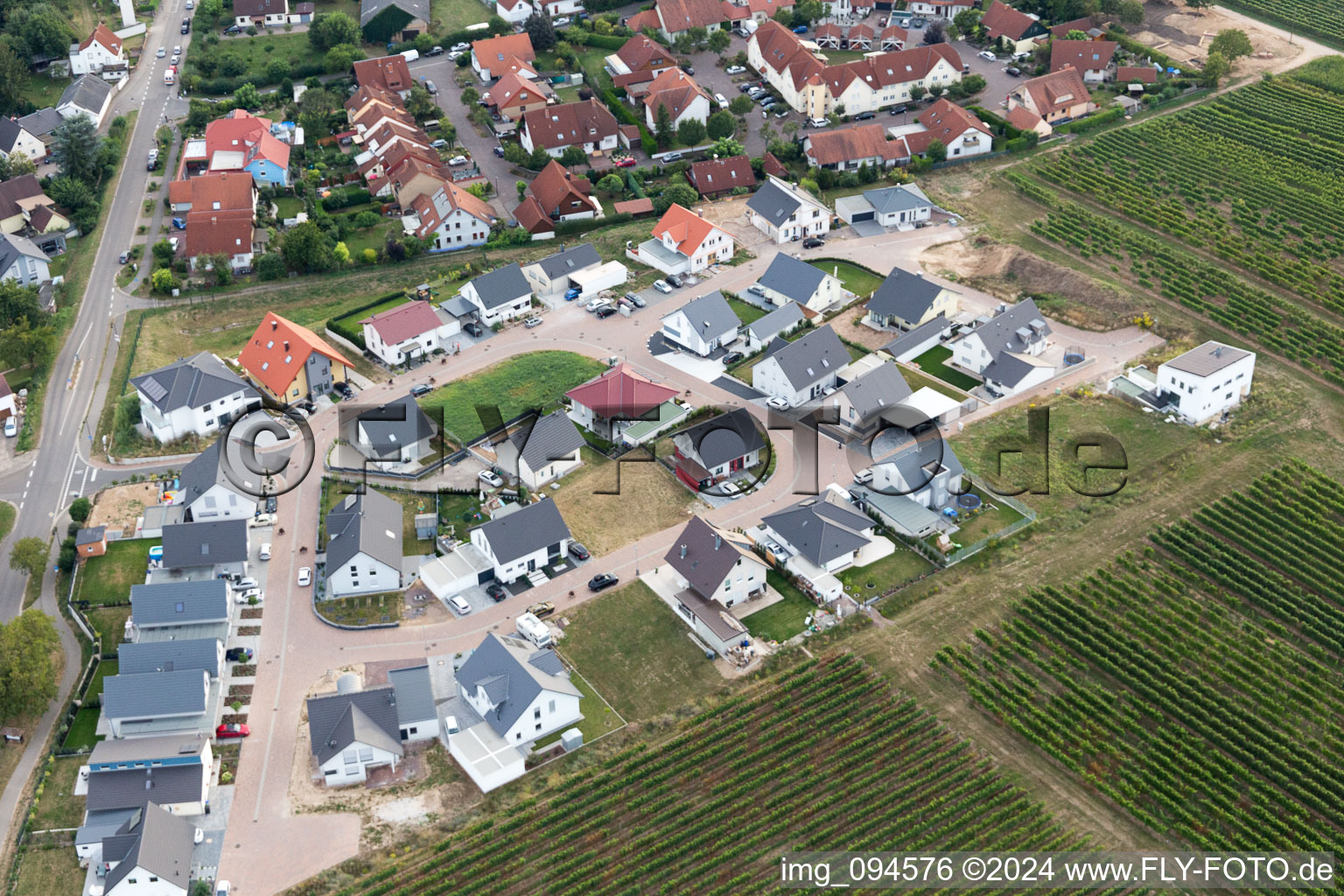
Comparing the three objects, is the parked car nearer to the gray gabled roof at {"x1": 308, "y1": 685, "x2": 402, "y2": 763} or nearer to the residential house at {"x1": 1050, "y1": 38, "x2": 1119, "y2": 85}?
the gray gabled roof at {"x1": 308, "y1": 685, "x2": 402, "y2": 763}

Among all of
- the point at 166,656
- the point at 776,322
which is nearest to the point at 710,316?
the point at 776,322

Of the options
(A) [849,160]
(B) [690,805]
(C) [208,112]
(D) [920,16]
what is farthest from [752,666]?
(D) [920,16]

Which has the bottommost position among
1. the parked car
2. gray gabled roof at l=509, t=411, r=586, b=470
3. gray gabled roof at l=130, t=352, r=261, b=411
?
the parked car

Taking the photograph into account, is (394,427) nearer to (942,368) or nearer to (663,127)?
(942,368)

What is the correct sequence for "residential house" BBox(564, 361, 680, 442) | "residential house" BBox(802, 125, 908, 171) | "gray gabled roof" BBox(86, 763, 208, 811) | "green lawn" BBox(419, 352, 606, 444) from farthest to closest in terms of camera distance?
1. "residential house" BBox(802, 125, 908, 171)
2. "green lawn" BBox(419, 352, 606, 444)
3. "residential house" BBox(564, 361, 680, 442)
4. "gray gabled roof" BBox(86, 763, 208, 811)

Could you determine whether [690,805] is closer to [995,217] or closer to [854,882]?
[854,882]

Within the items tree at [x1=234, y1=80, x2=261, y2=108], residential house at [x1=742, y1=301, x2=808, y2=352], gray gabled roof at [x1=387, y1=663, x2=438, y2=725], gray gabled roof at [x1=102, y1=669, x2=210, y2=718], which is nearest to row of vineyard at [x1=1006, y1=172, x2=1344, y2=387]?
residential house at [x1=742, y1=301, x2=808, y2=352]
